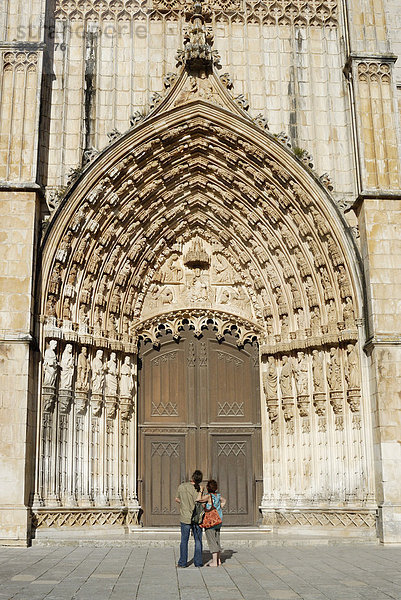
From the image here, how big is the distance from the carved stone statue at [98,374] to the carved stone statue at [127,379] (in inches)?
17.7

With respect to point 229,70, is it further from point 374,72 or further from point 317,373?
point 317,373

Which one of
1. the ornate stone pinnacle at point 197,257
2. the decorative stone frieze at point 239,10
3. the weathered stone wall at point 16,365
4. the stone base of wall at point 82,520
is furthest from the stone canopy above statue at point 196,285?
the decorative stone frieze at point 239,10

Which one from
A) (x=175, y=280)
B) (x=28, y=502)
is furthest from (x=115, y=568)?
(x=175, y=280)

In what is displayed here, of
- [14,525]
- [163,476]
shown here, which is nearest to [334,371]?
[163,476]

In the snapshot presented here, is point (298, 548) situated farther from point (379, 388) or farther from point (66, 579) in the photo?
point (66, 579)

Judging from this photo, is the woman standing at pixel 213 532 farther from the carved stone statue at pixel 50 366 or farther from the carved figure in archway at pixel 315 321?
the carved figure in archway at pixel 315 321

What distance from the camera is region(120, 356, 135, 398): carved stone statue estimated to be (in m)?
12.7

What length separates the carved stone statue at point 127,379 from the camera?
1270 centimetres

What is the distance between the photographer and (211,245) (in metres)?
13.9

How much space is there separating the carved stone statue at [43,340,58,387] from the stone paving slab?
97.6 inches

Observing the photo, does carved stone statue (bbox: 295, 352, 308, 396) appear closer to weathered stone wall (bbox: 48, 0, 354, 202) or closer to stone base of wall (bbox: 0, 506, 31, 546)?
weathered stone wall (bbox: 48, 0, 354, 202)

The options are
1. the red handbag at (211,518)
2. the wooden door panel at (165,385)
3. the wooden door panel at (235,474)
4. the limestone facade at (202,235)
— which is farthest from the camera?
the wooden door panel at (165,385)

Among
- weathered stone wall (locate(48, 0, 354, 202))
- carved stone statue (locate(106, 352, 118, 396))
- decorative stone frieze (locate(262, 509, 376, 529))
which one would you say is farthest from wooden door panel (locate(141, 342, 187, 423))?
weathered stone wall (locate(48, 0, 354, 202))

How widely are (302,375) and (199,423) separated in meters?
2.02
